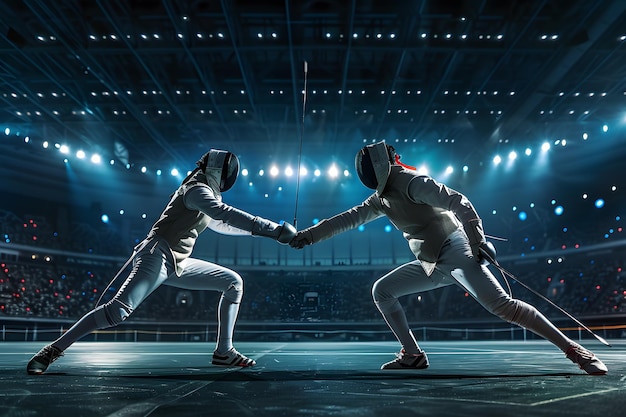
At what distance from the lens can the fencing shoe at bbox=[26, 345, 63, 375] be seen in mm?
3168

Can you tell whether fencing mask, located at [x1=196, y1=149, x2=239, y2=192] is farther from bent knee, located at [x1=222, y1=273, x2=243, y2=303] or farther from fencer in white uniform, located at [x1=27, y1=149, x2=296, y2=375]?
bent knee, located at [x1=222, y1=273, x2=243, y2=303]

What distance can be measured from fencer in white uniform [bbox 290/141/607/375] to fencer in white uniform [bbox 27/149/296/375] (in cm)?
58

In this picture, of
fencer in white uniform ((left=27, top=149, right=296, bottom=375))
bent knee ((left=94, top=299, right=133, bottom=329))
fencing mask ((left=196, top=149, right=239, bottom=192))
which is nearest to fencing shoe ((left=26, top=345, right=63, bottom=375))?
fencer in white uniform ((left=27, top=149, right=296, bottom=375))

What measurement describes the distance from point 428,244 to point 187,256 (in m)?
1.88

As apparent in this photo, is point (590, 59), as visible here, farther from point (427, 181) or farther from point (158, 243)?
point (158, 243)

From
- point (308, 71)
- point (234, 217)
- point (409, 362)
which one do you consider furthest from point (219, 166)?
point (308, 71)

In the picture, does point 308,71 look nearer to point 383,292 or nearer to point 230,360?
point 383,292

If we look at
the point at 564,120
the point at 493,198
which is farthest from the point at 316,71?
the point at 493,198

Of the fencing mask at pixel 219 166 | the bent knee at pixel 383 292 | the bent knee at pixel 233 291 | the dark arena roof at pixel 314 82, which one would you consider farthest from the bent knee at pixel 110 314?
the dark arena roof at pixel 314 82

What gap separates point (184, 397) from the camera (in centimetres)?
195

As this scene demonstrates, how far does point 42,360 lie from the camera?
3217mm

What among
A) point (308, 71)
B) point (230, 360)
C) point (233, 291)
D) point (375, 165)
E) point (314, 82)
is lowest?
point (230, 360)

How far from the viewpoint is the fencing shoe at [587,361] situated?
9.24 feet

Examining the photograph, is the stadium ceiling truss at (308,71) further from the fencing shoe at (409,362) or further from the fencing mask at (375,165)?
the fencing shoe at (409,362)
